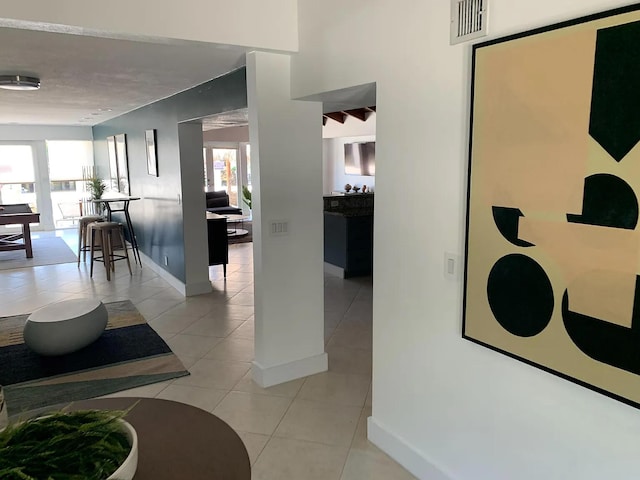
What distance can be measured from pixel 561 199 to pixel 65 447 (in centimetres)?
161

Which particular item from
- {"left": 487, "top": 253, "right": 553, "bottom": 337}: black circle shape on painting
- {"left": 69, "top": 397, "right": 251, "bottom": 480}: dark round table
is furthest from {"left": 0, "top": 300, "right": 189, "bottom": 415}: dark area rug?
{"left": 487, "top": 253, "right": 553, "bottom": 337}: black circle shape on painting

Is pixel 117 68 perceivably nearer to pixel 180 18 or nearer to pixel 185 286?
pixel 180 18

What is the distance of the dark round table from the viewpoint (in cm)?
131

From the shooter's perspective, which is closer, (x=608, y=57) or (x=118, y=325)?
(x=608, y=57)

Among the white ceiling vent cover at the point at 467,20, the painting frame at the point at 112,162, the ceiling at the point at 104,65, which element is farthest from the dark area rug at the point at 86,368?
the painting frame at the point at 112,162

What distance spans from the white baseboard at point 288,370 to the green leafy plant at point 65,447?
2156 millimetres

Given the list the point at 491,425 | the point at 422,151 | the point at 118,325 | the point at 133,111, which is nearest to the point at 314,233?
the point at 422,151

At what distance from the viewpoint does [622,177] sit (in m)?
1.44

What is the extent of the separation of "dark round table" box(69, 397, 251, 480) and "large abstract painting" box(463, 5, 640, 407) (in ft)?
3.60

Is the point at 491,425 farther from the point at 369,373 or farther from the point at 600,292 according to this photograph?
the point at 369,373

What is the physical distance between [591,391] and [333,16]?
7.16 feet

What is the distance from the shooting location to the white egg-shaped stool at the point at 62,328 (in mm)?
3730

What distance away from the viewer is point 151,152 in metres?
6.29

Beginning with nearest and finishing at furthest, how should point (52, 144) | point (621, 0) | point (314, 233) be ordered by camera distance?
point (621, 0), point (314, 233), point (52, 144)
